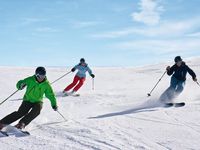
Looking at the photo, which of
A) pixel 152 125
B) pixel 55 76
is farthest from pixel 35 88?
pixel 55 76

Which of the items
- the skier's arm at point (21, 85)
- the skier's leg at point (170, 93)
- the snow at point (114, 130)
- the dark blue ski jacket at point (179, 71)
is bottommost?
the snow at point (114, 130)

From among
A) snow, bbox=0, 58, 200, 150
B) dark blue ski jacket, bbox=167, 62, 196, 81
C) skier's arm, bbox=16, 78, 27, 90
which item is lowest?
snow, bbox=0, 58, 200, 150

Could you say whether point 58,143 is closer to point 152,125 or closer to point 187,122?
point 152,125

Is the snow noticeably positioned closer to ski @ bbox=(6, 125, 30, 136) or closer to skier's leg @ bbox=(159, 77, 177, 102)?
ski @ bbox=(6, 125, 30, 136)

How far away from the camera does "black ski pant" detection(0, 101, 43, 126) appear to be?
27.4 feet

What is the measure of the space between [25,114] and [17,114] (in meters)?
0.23

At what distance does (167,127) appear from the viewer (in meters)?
8.84

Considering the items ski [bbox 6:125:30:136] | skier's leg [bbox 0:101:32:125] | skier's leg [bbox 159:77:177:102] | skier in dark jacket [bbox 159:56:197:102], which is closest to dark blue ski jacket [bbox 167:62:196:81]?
skier in dark jacket [bbox 159:56:197:102]

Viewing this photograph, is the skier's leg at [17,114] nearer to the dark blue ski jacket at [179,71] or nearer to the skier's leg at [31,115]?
the skier's leg at [31,115]

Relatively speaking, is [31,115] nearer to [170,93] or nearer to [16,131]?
[16,131]

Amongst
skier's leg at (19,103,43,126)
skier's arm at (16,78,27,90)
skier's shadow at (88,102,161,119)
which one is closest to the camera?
skier's leg at (19,103,43,126)

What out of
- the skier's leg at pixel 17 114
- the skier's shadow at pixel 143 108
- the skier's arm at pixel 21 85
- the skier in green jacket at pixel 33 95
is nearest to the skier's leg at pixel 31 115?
the skier in green jacket at pixel 33 95

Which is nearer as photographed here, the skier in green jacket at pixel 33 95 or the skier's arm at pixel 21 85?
the skier in green jacket at pixel 33 95

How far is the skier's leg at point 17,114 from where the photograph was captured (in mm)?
8320
